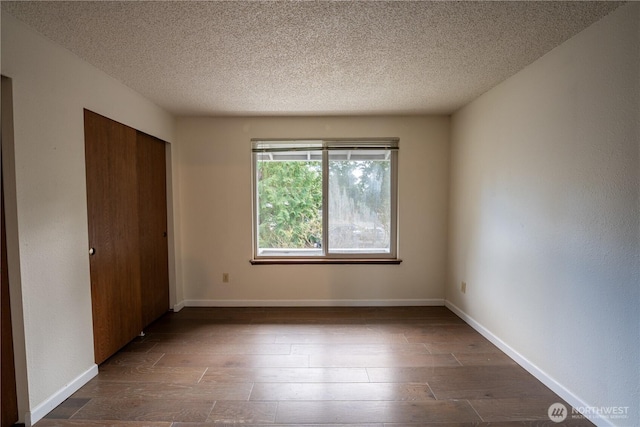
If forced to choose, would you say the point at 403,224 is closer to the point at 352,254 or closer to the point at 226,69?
the point at 352,254

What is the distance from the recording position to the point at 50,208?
1.70 metres

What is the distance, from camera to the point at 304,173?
3.36 m

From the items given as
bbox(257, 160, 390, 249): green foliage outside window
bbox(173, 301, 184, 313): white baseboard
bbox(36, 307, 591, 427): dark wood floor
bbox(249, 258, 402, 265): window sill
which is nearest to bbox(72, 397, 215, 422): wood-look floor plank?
bbox(36, 307, 591, 427): dark wood floor

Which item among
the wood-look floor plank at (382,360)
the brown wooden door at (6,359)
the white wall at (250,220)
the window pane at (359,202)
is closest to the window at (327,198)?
the window pane at (359,202)

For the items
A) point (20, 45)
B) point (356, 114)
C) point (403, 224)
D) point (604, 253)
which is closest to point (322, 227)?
point (403, 224)

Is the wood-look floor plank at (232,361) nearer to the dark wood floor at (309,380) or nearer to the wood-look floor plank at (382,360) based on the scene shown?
the dark wood floor at (309,380)

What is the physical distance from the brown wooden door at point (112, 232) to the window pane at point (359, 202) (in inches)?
78.4

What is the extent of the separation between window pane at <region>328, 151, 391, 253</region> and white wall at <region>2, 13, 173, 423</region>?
227 cm

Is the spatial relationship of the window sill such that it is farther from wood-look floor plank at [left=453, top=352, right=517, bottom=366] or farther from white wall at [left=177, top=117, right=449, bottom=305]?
wood-look floor plank at [left=453, top=352, right=517, bottom=366]

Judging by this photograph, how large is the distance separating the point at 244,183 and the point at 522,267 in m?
2.76

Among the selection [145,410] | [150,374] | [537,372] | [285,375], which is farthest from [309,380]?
[537,372]

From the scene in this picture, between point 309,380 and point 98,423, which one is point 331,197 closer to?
point 309,380

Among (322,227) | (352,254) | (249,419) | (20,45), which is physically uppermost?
(20,45)

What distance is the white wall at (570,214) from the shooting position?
4.67 feet
